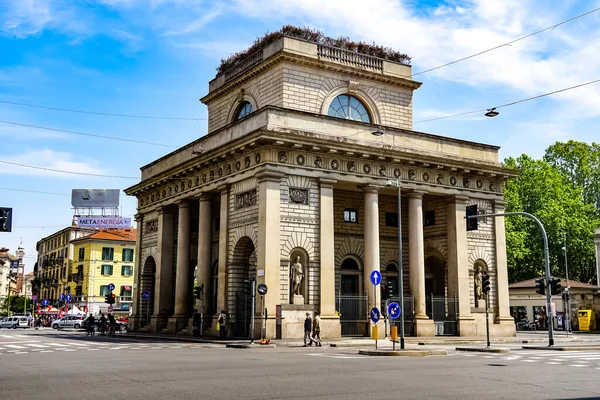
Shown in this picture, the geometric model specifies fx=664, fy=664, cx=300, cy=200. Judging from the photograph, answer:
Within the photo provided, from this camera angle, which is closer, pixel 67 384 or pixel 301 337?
pixel 67 384

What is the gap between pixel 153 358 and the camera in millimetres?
20828

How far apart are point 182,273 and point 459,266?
654 inches

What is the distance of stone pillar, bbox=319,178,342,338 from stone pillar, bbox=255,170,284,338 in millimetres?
2481

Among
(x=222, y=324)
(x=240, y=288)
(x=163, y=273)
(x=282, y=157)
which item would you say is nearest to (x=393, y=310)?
(x=282, y=157)

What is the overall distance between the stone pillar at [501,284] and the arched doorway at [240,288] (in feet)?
50.6

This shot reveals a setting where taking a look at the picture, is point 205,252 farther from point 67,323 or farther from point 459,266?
point 67,323

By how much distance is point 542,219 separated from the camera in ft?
209

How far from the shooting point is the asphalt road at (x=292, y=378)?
39.1ft

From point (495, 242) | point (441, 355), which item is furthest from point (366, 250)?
point (441, 355)

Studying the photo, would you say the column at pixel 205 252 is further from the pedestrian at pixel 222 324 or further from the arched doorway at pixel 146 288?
the arched doorway at pixel 146 288

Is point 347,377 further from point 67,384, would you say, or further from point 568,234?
point 568,234

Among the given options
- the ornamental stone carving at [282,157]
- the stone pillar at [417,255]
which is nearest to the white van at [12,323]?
the ornamental stone carving at [282,157]

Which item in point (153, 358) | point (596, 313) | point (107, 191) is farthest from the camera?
point (107, 191)

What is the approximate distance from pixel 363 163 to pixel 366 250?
469cm
